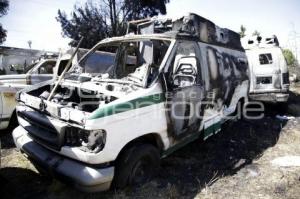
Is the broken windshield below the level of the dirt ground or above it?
above

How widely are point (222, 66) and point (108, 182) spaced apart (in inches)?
127

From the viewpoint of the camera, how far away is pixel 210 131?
5023mm

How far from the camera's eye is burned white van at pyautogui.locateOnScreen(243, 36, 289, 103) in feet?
25.6

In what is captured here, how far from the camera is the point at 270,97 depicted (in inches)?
308

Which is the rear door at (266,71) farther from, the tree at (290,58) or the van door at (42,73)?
the tree at (290,58)

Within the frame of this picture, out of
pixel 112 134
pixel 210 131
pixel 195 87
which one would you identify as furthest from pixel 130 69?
pixel 112 134

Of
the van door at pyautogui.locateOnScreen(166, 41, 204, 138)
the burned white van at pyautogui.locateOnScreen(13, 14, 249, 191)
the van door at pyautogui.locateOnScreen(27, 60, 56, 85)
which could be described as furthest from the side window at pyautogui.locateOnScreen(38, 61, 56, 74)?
the van door at pyautogui.locateOnScreen(166, 41, 204, 138)

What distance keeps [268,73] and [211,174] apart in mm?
4948

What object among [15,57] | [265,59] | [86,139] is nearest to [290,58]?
[265,59]

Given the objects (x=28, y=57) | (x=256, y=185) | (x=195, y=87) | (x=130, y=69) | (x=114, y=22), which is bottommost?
(x=256, y=185)

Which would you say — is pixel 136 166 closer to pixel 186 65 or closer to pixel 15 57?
pixel 186 65

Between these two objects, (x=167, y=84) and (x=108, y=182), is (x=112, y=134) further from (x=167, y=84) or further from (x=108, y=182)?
(x=167, y=84)

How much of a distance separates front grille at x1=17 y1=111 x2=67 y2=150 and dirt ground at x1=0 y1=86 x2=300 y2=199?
811 mm

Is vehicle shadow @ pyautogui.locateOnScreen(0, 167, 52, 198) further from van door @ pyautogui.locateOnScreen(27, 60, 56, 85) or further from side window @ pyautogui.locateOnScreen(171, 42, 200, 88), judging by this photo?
van door @ pyautogui.locateOnScreen(27, 60, 56, 85)
